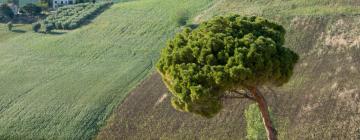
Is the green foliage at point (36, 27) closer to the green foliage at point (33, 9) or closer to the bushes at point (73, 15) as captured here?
the bushes at point (73, 15)

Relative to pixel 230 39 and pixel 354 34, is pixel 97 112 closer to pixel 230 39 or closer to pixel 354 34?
pixel 230 39

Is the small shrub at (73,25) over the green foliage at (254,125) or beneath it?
A: beneath

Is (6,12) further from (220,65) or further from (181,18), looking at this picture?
(220,65)

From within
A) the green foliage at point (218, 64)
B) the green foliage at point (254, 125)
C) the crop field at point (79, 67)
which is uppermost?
the green foliage at point (218, 64)

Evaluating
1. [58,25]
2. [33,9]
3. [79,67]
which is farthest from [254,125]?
[33,9]

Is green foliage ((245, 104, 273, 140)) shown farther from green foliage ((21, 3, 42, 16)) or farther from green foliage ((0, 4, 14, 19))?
green foliage ((0, 4, 14, 19))

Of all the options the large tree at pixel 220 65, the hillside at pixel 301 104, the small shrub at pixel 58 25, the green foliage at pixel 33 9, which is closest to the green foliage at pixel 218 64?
the large tree at pixel 220 65

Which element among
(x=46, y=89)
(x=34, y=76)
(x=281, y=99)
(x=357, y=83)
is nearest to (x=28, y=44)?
(x=34, y=76)
